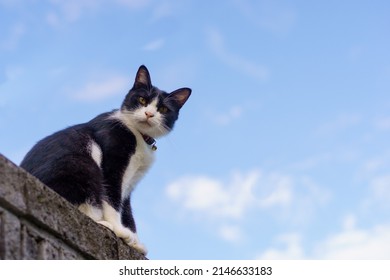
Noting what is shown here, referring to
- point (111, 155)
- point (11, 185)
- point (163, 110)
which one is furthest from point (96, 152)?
point (11, 185)

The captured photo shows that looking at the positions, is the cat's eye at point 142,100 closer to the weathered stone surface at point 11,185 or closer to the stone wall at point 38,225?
the stone wall at point 38,225

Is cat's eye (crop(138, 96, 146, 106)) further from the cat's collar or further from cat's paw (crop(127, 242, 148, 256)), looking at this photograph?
cat's paw (crop(127, 242, 148, 256))

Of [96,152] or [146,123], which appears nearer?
[96,152]

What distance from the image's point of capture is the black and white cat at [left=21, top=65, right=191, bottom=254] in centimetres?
501

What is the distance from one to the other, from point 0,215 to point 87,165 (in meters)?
1.88

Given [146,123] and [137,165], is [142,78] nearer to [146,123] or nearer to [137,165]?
[146,123]

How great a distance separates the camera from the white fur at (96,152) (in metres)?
5.46

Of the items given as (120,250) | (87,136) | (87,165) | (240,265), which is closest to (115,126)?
(87,136)

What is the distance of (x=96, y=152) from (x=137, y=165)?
56 cm

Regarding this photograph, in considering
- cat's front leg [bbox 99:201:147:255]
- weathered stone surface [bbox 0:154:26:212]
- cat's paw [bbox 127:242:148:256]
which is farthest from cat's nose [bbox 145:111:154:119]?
weathered stone surface [bbox 0:154:26:212]

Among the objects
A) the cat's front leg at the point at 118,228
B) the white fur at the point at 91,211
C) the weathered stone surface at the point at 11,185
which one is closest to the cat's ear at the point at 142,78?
the cat's front leg at the point at 118,228

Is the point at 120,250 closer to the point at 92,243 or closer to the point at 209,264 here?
the point at 92,243

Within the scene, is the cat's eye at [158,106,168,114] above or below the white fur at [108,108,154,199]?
above

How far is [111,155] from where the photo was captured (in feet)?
18.8
